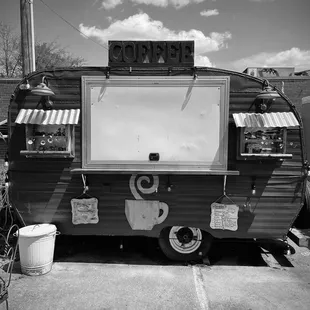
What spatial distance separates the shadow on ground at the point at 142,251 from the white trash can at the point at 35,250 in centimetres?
55

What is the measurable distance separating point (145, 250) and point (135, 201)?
4.21 feet

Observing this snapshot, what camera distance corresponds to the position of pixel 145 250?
5535mm

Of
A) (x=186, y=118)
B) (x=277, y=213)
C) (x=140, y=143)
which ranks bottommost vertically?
(x=277, y=213)

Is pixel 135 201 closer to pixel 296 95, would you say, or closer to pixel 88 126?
pixel 88 126

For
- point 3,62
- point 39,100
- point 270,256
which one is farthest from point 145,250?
point 3,62

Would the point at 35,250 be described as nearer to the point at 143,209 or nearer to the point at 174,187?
the point at 143,209

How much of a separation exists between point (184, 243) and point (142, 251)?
3.19ft

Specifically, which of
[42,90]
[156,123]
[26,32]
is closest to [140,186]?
[156,123]

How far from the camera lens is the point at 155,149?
15.1 ft

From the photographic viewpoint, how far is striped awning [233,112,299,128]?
4.39 metres

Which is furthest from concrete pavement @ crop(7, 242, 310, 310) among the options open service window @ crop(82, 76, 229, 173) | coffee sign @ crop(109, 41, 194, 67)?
coffee sign @ crop(109, 41, 194, 67)

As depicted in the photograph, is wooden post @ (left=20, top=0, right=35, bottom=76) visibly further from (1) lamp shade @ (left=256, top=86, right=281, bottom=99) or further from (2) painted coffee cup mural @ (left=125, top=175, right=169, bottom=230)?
(1) lamp shade @ (left=256, top=86, right=281, bottom=99)

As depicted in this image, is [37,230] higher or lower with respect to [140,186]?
lower

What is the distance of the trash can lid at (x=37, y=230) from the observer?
175 inches
